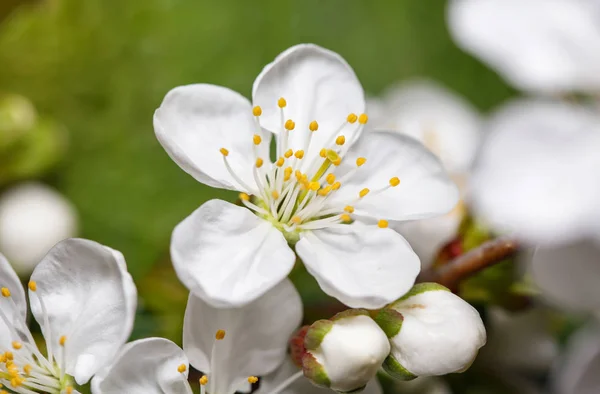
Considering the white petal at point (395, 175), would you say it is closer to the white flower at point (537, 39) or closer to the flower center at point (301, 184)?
the flower center at point (301, 184)

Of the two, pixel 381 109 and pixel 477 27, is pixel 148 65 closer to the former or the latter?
pixel 381 109

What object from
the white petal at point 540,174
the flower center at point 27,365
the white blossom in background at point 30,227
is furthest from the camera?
the white blossom in background at point 30,227

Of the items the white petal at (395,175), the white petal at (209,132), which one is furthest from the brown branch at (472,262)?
the white petal at (209,132)

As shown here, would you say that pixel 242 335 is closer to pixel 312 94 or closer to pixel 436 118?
pixel 312 94

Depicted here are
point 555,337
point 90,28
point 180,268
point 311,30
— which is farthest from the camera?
point 311,30

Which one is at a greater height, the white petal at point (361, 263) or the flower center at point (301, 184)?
the flower center at point (301, 184)

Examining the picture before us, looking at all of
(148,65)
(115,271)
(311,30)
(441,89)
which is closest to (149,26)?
(148,65)
